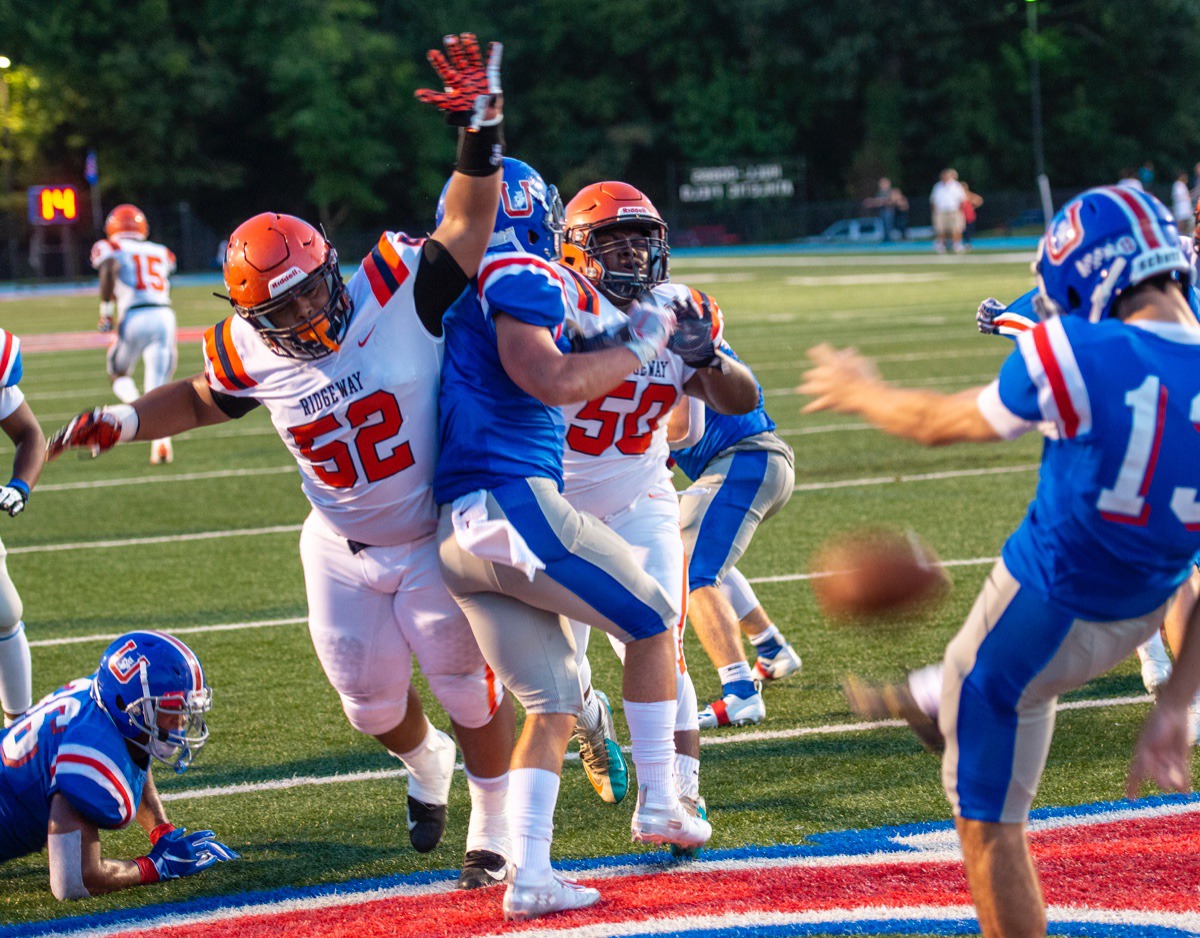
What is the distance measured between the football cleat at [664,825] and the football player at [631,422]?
373 mm

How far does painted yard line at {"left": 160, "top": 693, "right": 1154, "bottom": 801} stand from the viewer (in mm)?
5082

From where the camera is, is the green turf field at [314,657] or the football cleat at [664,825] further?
the green turf field at [314,657]

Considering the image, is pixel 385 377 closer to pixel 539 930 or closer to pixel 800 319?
pixel 539 930

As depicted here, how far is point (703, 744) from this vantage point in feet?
17.7

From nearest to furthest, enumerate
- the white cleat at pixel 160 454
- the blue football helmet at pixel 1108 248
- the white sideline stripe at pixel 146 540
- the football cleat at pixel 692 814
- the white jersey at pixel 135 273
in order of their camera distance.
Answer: the blue football helmet at pixel 1108 248 < the football cleat at pixel 692 814 < the white sideline stripe at pixel 146 540 < the white cleat at pixel 160 454 < the white jersey at pixel 135 273

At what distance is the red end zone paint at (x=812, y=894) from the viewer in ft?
12.2

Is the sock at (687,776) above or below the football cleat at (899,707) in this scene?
below

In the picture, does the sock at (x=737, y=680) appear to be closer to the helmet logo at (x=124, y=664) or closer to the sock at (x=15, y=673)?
the helmet logo at (x=124, y=664)

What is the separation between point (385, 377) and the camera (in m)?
3.93

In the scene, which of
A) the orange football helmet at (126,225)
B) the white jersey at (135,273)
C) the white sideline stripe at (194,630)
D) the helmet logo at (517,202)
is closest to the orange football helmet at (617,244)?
the helmet logo at (517,202)

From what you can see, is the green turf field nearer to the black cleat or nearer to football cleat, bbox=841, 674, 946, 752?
the black cleat

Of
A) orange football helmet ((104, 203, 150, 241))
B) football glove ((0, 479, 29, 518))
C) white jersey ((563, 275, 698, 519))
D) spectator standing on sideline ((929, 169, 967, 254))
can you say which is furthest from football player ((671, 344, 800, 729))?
spectator standing on sideline ((929, 169, 967, 254))

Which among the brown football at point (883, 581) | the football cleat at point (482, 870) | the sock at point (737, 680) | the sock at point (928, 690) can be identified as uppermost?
the brown football at point (883, 581)

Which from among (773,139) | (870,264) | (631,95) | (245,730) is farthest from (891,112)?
(245,730)
